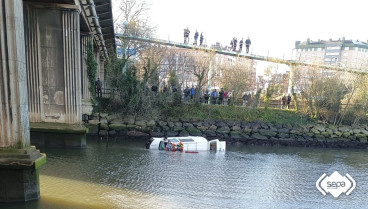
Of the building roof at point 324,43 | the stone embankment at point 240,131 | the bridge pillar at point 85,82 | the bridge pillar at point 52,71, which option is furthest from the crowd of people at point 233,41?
the building roof at point 324,43

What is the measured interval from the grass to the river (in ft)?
27.0

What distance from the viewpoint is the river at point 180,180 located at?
7.96 m

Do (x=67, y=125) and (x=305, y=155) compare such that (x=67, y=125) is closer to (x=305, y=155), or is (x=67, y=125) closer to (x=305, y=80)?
(x=305, y=155)

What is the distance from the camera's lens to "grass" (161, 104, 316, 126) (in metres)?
23.6

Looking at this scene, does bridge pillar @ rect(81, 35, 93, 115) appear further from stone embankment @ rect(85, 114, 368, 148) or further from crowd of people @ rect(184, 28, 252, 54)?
crowd of people @ rect(184, 28, 252, 54)

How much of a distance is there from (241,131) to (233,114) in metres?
2.76

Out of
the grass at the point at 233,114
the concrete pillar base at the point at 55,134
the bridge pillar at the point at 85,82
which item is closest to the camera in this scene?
the concrete pillar base at the point at 55,134

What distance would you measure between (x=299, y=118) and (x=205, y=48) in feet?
51.4

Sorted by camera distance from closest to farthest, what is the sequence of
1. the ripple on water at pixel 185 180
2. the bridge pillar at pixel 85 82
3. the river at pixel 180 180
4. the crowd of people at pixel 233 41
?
the river at pixel 180 180, the ripple on water at pixel 185 180, the bridge pillar at pixel 85 82, the crowd of people at pixel 233 41

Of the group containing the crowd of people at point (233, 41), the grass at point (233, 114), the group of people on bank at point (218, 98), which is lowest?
the grass at point (233, 114)

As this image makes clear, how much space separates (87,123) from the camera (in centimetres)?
1875

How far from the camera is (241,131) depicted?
22.3 metres

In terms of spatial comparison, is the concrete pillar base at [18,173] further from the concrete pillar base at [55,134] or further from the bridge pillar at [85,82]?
the bridge pillar at [85,82]

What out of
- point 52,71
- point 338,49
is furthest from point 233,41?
point 338,49
